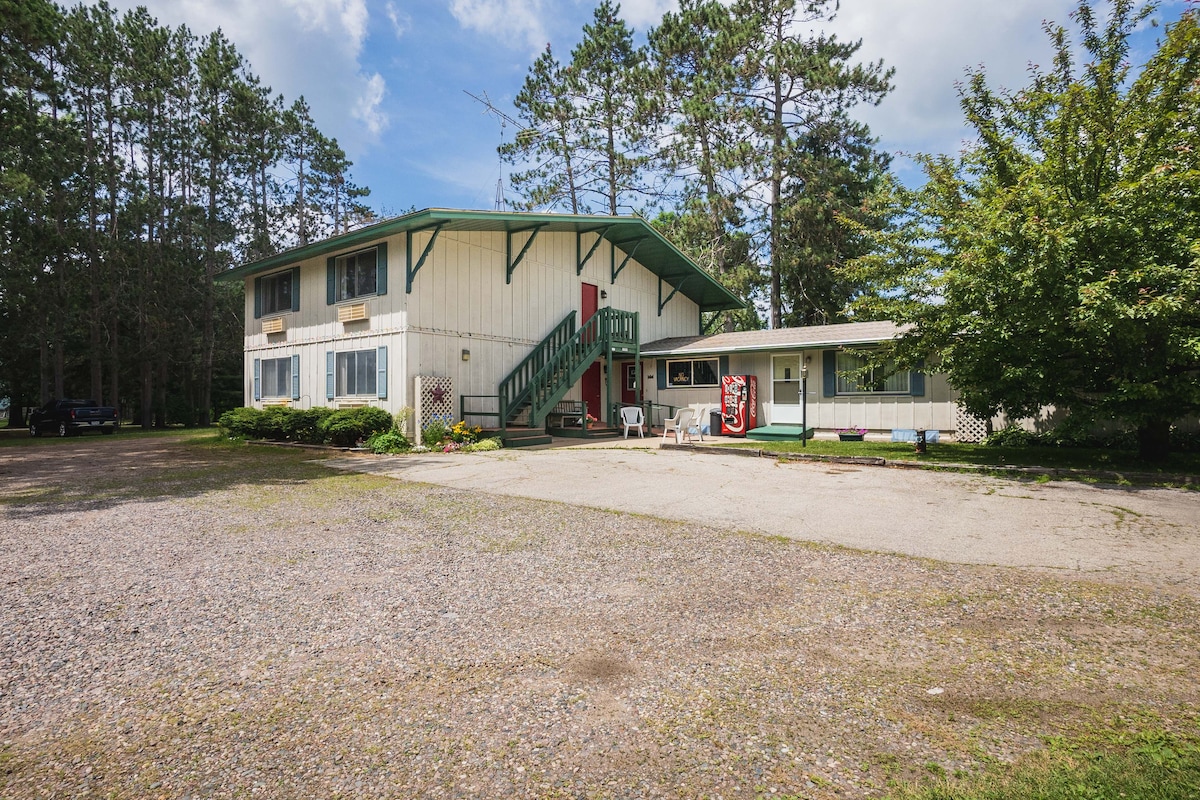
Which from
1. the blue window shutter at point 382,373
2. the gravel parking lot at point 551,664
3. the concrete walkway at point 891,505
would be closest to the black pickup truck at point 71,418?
the blue window shutter at point 382,373

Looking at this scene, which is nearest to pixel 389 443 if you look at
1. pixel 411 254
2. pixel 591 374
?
pixel 411 254

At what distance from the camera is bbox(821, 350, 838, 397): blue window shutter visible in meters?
15.6

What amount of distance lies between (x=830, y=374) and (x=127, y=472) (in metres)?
15.6

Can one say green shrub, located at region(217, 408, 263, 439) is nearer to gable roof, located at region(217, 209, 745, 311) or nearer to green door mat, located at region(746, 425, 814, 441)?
gable roof, located at region(217, 209, 745, 311)

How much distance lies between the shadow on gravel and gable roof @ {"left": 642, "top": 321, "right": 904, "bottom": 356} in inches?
423

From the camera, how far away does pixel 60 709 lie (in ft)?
7.98

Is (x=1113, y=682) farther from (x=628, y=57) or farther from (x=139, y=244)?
(x=139, y=244)

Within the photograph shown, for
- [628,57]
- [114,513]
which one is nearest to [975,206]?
[114,513]

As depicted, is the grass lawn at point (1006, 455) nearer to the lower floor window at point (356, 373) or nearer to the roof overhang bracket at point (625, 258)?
the roof overhang bracket at point (625, 258)

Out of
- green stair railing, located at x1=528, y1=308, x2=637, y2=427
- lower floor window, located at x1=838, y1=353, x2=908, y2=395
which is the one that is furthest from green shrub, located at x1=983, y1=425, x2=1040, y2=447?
green stair railing, located at x1=528, y1=308, x2=637, y2=427

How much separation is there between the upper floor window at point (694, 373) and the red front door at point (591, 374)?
94.0 inches

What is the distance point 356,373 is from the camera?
1499cm

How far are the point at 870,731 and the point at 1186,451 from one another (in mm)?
13754

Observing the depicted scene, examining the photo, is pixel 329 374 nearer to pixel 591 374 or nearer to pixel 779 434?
pixel 591 374
